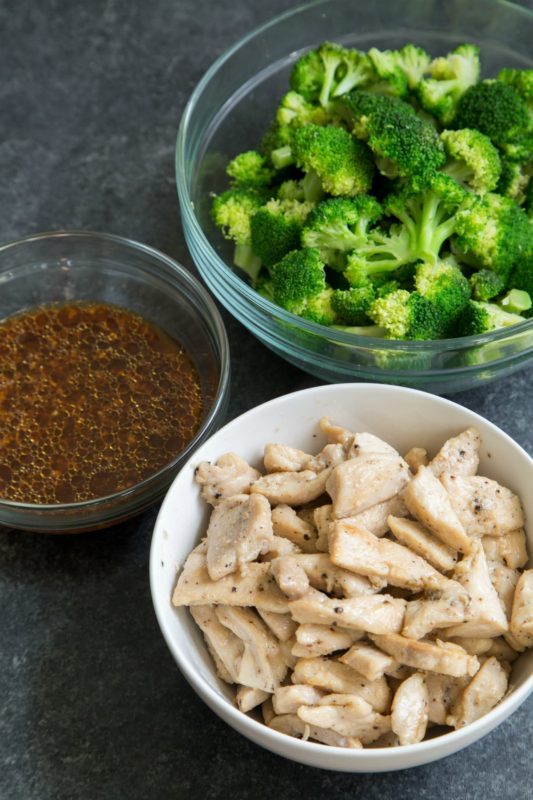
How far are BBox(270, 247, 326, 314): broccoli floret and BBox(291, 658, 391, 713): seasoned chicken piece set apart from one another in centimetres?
98

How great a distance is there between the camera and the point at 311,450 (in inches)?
97.5

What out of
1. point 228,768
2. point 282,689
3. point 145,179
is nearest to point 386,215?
point 145,179

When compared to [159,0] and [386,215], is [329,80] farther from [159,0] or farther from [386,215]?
[159,0]

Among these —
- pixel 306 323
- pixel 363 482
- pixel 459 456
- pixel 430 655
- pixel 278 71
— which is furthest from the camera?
pixel 278 71

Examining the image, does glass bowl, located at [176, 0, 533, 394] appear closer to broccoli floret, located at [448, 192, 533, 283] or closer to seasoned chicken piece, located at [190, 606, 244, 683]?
broccoli floret, located at [448, 192, 533, 283]

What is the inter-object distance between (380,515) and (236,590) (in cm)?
38

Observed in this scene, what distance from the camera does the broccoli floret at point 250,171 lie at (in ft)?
9.43

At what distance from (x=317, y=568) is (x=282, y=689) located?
265 mm

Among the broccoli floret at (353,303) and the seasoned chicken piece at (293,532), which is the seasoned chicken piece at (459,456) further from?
the broccoli floret at (353,303)

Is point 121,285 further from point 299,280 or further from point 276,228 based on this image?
point 299,280

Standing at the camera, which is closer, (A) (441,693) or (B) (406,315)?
(A) (441,693)

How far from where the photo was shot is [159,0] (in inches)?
142

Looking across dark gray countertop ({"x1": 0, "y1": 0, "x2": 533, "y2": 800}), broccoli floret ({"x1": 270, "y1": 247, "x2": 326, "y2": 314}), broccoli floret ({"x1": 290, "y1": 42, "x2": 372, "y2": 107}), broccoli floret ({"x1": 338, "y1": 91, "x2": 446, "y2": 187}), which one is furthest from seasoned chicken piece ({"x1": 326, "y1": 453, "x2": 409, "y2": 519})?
broccoli floret ({"x1": 290, "y1": 42, "x2": 372, "y2": 107})

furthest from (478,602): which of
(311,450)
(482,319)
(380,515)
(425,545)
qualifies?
(482,319)
